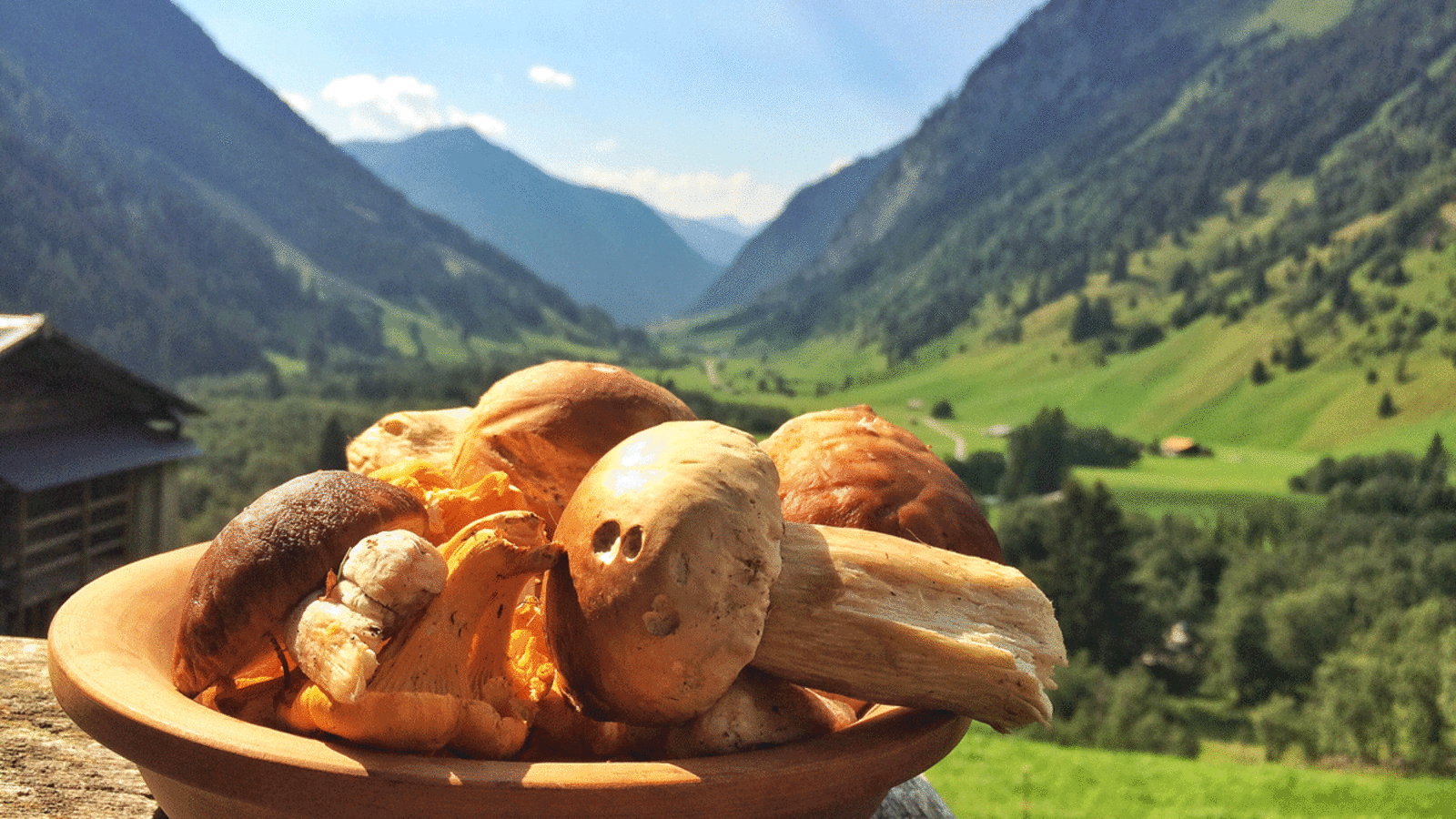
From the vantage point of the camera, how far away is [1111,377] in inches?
5192

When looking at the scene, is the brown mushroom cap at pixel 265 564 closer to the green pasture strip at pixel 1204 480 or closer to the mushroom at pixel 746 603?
the mushroom at pixel 746 603

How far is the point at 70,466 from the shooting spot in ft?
44.3

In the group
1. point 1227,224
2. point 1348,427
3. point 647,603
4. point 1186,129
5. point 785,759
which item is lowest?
point 1348,427

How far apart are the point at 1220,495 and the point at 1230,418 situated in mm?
29177

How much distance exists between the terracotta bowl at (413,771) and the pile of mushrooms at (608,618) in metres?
0.11

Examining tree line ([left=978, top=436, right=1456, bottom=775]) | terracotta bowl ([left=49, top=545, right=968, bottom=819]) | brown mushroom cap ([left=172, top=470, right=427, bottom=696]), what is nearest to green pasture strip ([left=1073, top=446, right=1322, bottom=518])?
tree line ([left=978, top=436, right=1456, bottom=775])

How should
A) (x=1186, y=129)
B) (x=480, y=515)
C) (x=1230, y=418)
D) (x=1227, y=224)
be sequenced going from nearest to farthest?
(x=480, y=515)
(x=1230, y=418)
(x=1227, y=224)
(x=1186, y=129)

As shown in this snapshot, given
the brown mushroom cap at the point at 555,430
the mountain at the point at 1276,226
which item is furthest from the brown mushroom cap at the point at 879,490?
the mountain at the point at 1276,226

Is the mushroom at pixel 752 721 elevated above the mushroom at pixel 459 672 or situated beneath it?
situated beneath

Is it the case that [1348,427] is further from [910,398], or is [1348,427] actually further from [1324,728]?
[1324,728]

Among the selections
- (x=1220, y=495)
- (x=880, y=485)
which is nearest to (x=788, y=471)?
(x=880, y=485)

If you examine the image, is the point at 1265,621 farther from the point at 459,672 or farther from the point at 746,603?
the point at 459,672

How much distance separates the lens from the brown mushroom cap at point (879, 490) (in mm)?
2365

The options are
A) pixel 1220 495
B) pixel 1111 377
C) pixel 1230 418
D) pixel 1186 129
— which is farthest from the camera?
pixel 1186 129
